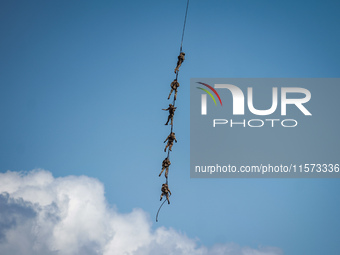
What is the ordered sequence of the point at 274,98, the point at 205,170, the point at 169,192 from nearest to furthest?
the point at 169,192 < the point at 205,170 < the point at 274,98

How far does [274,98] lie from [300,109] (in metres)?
2.31

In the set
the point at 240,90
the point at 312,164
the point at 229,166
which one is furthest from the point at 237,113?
the point at 312,164

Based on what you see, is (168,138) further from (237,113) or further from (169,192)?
(237,113)

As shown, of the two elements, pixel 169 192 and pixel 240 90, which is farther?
pixel 240 90

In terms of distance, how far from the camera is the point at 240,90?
29.0 m

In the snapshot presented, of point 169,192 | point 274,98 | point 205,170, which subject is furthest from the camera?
point 274,98

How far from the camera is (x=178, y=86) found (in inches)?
518

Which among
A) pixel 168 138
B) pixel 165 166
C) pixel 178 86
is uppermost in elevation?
pixel 178 86

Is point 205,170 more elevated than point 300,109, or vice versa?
point 300,109

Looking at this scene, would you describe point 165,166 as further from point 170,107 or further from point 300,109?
point 300,109

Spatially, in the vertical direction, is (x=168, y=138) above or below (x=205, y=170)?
below

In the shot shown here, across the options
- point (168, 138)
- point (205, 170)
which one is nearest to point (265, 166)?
point (205, 170)

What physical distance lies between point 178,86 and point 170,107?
0.74 metres

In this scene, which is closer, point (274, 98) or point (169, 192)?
point (169, 192)
